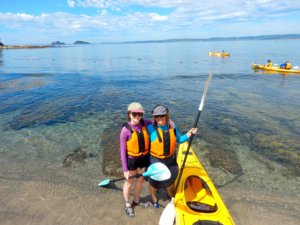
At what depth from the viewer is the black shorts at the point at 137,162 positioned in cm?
530

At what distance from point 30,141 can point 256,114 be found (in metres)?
12.1

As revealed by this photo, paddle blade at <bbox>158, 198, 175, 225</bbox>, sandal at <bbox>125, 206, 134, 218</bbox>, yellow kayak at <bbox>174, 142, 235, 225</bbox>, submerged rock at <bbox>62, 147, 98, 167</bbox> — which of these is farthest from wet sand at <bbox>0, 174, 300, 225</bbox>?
submerged rock at <bbox>62, 147, 98, 167</bbox>

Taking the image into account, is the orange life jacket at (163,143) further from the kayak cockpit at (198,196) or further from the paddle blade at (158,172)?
the kayak cockpit at (198,196)

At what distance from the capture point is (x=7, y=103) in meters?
16.6

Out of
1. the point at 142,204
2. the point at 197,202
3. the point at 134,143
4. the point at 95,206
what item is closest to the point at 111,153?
the point at 95,206

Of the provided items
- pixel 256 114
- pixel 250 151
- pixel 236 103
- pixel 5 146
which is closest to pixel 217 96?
pixel 236 103

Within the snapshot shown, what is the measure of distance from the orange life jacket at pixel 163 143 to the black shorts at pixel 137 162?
268 mm

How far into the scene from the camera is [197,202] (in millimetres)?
5461

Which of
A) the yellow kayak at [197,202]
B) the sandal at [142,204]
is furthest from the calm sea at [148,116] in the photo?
the yellow kayak at [197,202]

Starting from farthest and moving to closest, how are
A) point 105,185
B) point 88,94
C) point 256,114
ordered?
point 88,94, point 256,114, point 105,185

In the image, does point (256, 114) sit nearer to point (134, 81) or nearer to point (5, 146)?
point (5, 146)

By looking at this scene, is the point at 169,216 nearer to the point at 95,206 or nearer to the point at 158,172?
the point at 158,172

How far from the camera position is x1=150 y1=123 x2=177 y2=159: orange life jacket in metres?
5.18

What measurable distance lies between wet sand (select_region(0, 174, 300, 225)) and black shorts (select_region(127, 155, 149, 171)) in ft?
4.48
